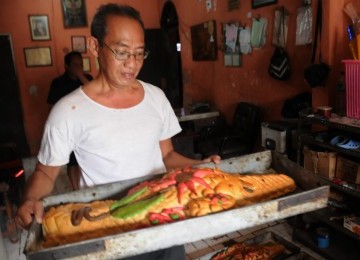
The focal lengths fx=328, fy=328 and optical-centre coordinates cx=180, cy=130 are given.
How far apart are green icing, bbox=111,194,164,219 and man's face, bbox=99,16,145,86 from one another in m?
0.49

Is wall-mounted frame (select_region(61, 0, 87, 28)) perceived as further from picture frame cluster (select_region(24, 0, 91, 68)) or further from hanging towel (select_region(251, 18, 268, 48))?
hanging towel (select_region(251, 18, 268, 48))

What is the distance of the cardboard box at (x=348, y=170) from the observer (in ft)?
7.57

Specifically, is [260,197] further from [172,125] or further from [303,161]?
[303,161]

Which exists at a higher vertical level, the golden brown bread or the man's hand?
the man's hand

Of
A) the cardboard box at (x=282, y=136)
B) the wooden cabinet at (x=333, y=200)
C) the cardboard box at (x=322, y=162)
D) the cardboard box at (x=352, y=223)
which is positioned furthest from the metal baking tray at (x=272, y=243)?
the cardboard box at (x=282, y=136)

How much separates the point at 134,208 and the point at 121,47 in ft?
2.02

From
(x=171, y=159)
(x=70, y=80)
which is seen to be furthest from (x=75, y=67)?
(x=171, y=159)

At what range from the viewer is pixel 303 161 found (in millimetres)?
2740

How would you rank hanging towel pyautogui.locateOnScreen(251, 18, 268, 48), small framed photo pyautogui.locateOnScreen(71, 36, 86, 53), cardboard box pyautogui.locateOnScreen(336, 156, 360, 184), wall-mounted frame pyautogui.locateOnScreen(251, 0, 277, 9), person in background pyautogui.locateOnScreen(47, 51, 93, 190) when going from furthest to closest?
small framed photo pyautogui.locateOnScreen(71, 36, 86, 53), person in background pyautogui.locateOnScreen(47, 51, 93, 190), hanging towel pyautogui.locateOnScreen(251, 18, 268, 48), wall-mounted frame pyautogui.locateOnScreen(251, 0, 277, 9), cardboard box pyautogui.locateOnScreen(336, 156, 360, 184)

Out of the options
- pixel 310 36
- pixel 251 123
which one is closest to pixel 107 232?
pixel 310 36

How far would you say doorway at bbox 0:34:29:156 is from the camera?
211 inches

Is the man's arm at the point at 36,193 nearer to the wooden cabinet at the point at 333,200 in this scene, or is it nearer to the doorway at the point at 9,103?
the wooden cabinet at the point at 333,200

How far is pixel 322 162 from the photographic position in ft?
8.28

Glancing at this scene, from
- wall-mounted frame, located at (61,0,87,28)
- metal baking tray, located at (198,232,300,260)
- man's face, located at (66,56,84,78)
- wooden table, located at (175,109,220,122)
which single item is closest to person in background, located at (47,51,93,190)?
man's face, located at (66,56,84,78)
